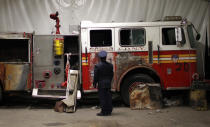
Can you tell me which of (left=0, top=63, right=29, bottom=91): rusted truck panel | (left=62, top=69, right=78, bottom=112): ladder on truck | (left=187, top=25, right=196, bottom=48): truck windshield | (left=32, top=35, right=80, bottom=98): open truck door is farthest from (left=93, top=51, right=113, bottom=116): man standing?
(left=187, top=25, right=196, bottom=48): truck windshield

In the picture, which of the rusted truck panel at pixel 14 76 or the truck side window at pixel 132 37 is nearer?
the rusted truck panel at pixel 14 76

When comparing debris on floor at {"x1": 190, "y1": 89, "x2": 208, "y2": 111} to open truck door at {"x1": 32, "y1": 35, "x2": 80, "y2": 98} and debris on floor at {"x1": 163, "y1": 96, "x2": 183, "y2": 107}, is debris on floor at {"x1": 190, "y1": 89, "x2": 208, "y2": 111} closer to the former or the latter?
debris on floor at {"x1": 163, "y1": 96, "x2": 183, "y2": 107}

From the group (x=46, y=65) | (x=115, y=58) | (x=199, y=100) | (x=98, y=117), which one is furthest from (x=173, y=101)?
(x=46, y=65)

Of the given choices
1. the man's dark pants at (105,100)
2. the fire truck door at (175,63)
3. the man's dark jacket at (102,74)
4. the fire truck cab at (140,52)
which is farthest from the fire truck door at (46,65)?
the fire truck door at (175,63)

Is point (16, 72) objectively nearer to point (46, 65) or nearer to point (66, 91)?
point (46, 65)

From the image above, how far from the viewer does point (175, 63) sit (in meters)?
9.95

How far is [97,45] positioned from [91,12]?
8.17 ft

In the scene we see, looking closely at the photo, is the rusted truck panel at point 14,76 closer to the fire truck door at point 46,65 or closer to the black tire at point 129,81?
the fire truck door at point 46,65

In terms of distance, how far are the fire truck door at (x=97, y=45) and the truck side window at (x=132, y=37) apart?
1.21 ft

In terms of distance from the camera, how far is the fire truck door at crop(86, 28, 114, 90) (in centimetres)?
988

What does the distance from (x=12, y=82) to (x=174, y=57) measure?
17.3 ft

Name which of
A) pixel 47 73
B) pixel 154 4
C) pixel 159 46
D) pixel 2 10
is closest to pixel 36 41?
pixel 47 73

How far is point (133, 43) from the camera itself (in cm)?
1002

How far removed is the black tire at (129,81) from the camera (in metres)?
9.94
